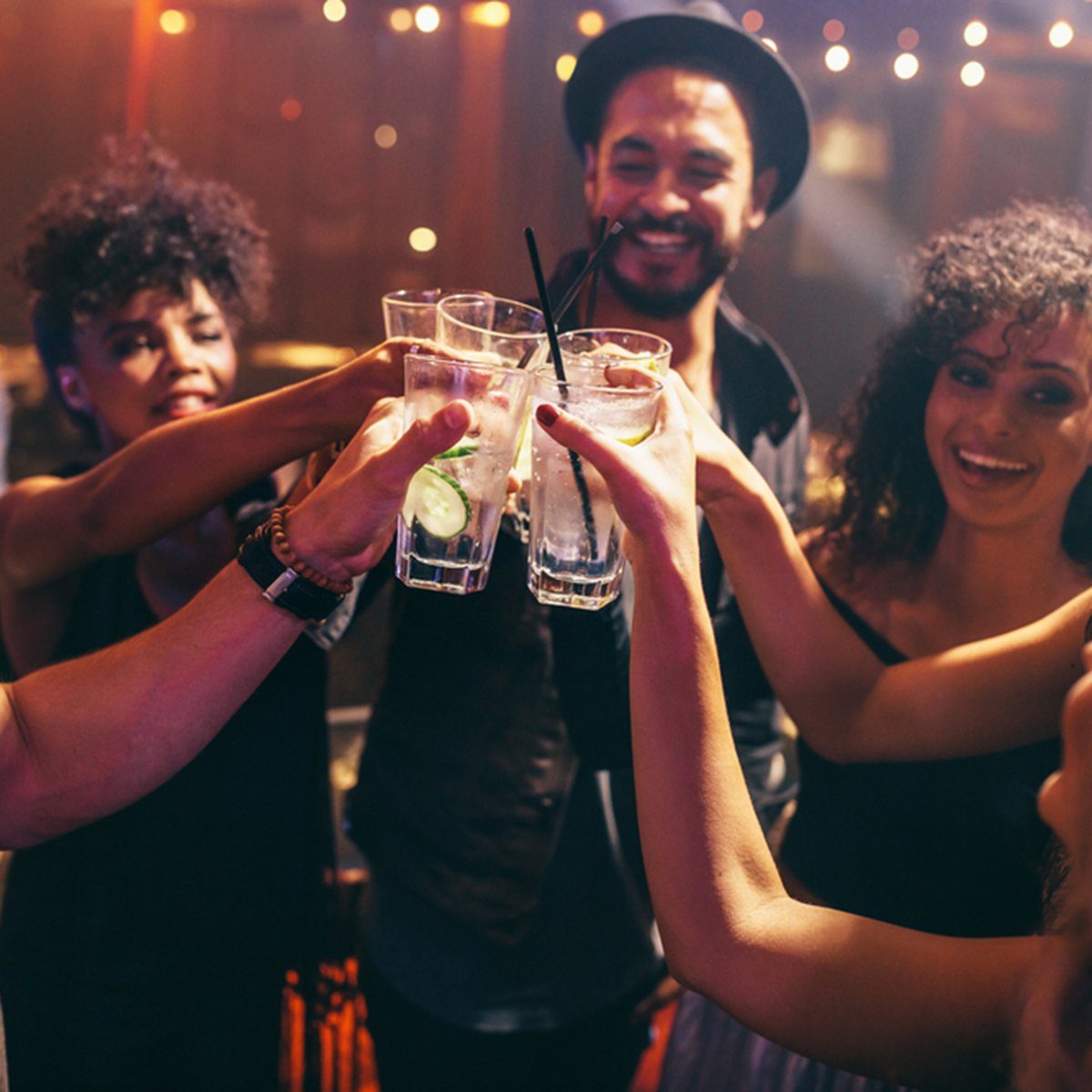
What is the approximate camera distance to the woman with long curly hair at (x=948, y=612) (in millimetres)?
1592

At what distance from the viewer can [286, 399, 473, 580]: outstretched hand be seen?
108cm

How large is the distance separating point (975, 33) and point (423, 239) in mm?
2756

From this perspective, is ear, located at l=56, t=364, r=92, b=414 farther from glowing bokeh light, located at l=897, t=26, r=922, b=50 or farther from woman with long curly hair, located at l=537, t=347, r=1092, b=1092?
glowing bokeh light, located at l=897, t=26, r=922, b=50

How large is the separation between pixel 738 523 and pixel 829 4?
317 cm

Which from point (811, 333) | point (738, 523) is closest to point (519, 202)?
point (811, 333)

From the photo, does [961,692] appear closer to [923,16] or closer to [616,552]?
[616,552]

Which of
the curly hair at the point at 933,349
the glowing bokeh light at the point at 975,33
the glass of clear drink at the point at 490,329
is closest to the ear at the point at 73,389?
the glass of clear drink at the point at 490,329

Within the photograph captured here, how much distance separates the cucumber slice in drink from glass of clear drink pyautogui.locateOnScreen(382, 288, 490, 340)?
41 cm

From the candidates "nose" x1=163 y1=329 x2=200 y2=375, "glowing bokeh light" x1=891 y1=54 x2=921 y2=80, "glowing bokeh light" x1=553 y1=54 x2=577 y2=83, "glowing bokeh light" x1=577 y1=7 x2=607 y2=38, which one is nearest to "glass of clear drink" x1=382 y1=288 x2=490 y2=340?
"nose" x1=163 y1=329 x2=200 y2=375

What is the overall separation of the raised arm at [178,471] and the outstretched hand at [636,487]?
49cm

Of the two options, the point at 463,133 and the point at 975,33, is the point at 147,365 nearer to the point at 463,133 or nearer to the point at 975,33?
the point at 463,133

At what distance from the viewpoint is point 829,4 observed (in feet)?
12.6

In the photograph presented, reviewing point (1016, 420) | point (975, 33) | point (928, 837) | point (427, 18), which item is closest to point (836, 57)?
point (975, 33)

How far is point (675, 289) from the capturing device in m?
2.33
